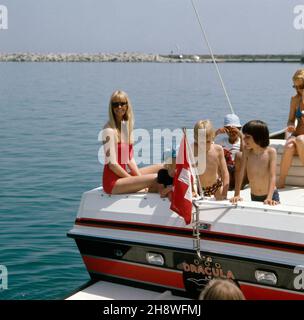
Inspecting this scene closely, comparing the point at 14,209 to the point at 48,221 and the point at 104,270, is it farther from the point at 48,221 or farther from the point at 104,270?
the point at 104,270

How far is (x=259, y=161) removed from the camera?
17.4 ft

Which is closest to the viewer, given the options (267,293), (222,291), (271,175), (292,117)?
(222,291)

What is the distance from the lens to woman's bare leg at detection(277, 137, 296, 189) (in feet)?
20.3

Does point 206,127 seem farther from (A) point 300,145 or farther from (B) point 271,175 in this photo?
(A) point 300,145

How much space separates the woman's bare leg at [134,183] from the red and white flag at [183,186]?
1.61 ft

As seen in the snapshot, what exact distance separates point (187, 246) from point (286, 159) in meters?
1.63

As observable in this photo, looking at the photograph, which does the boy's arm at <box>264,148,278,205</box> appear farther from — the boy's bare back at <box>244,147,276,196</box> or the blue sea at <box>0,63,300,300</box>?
the blue sea at <box>0,63,300,300</box>

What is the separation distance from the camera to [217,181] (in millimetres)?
5496

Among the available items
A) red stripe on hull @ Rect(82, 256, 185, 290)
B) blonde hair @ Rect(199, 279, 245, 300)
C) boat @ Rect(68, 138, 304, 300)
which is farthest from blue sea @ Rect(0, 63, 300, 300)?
blonde hair @ Rect(199, 279, 245, 300)

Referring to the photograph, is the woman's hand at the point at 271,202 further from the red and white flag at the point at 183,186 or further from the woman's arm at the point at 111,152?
the woman's arm at the point at 111,152

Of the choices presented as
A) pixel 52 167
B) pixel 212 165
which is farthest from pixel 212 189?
pixel 52 167

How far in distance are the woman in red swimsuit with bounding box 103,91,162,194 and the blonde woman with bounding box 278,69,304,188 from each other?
1.40 metres

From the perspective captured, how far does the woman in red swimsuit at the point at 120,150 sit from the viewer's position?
18.1 ft
